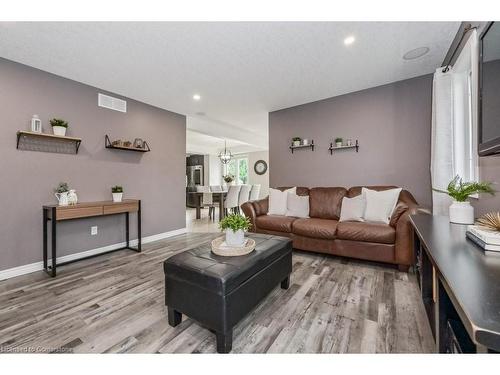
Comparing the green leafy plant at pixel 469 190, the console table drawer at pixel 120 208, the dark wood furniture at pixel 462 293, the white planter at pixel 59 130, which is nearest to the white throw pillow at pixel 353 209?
the green leafy plant at pixel 469 190

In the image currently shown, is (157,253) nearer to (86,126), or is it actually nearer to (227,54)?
(86,126)

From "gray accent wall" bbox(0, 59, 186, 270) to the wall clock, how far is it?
4.87 metres

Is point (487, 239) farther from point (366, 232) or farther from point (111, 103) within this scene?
point (111, 103)

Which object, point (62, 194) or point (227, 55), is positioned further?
point (62, 194)

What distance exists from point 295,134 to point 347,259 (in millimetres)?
2389

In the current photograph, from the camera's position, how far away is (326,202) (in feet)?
11.5

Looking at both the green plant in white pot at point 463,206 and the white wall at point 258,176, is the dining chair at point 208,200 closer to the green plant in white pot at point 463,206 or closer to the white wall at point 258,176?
the white wall at point 258,176

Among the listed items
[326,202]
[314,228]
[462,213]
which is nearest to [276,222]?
[314,228]

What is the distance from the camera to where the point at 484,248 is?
110 centimetres

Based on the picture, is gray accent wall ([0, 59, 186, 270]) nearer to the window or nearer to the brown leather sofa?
the brown leather sofa

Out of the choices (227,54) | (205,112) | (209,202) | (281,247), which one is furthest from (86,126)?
(209,202)

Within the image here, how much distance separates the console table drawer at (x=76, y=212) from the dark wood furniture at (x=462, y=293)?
340 centimetres

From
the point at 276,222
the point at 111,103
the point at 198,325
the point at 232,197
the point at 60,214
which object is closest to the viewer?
the point at 198,325

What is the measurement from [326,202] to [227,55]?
246 centimetres
